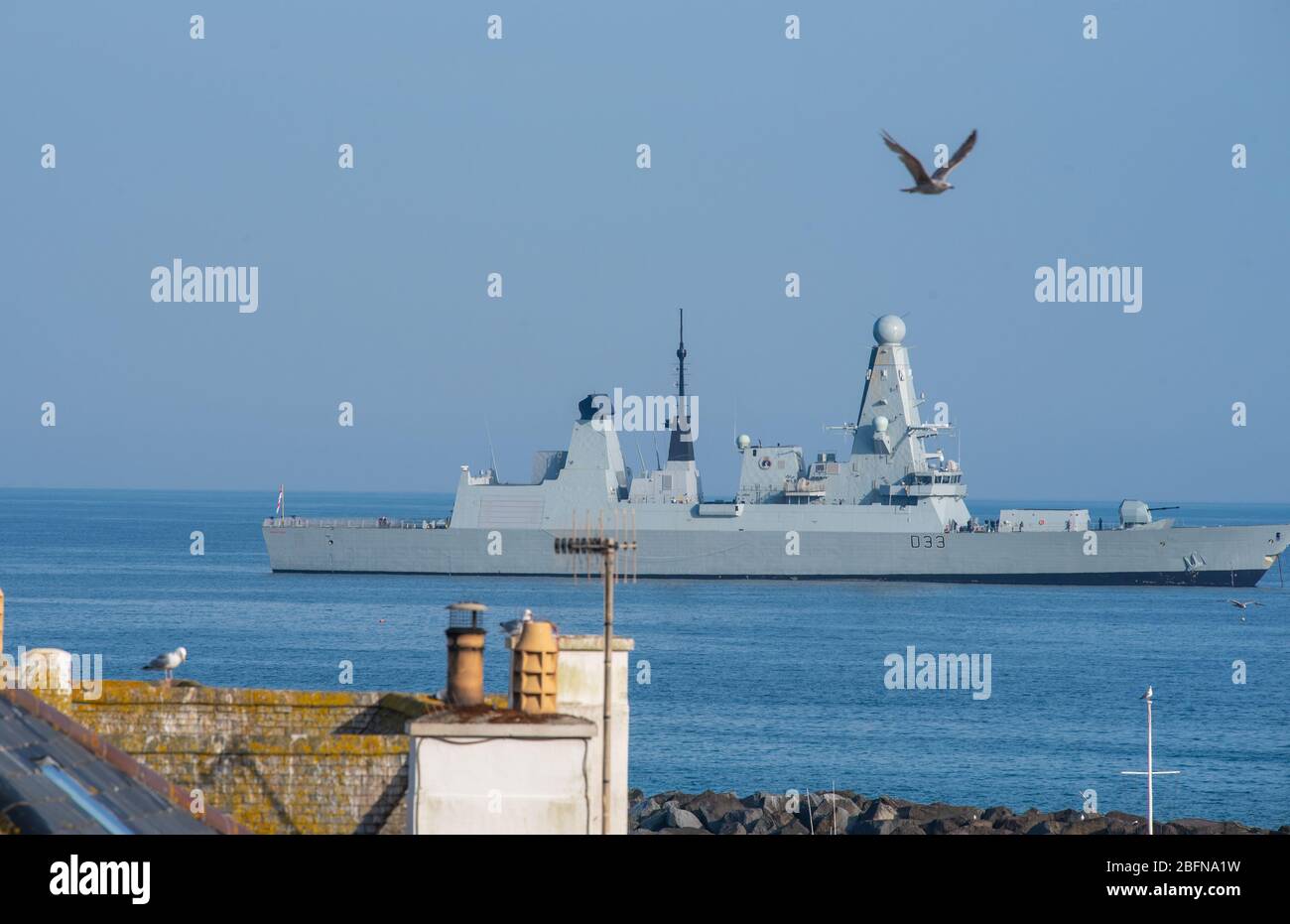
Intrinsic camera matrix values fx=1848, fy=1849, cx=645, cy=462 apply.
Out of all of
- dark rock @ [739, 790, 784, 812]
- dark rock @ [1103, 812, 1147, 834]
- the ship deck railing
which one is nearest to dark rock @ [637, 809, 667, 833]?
dark rock @ [739, 790, 784, 812]

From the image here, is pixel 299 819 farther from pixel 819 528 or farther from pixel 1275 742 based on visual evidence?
pixel 819 528

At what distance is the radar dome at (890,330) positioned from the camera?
60.5 m

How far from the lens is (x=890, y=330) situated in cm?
6053

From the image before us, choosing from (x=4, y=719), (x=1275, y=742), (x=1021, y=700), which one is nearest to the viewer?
(x=4, y=719)

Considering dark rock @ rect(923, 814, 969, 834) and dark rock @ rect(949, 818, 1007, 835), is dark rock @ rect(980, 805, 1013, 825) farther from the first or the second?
dark rock @ rect(949, 818, 1007, 835)

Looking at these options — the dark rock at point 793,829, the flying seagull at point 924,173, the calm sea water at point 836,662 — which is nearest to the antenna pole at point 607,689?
the flying seagull at point 924,173

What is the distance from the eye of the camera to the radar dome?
60.5 metres

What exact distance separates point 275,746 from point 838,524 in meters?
49.2

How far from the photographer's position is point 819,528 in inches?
2308

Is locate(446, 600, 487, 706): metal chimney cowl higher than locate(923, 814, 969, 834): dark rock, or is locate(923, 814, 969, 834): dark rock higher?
locate(446, 600, 487, 706): metal chimney cowl

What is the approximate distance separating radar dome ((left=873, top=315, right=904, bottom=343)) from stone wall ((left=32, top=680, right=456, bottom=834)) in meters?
51.3
